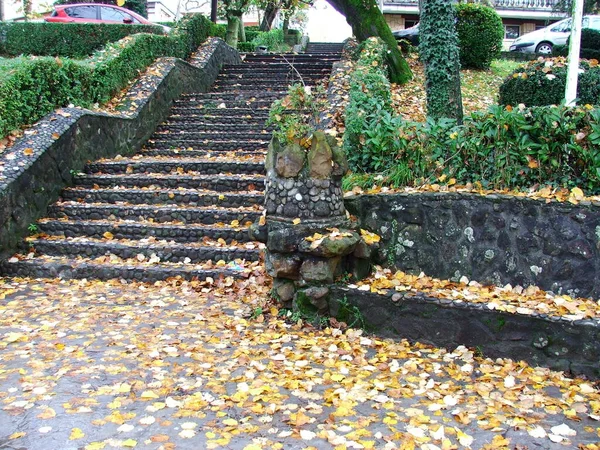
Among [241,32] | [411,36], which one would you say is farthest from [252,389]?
[241,32]

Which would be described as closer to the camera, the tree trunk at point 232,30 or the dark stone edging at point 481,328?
the dark stone edging at point 481,328

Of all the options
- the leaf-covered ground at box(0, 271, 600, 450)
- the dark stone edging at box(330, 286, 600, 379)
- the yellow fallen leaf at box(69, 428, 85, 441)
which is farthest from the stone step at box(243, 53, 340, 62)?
the yellow fallen leaf at box(69, 428, 85, 441)

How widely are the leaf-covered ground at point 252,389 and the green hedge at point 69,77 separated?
3609 millimetres

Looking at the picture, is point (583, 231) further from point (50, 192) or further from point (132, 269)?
point (50, 192)

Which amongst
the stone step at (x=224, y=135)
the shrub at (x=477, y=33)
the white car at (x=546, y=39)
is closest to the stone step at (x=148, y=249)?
the stone step at (x=224, y=135)

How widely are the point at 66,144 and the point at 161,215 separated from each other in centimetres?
188

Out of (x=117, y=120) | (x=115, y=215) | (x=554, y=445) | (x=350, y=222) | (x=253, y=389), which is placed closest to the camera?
(x=554, y=445)

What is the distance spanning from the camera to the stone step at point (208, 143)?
9531 millimetres

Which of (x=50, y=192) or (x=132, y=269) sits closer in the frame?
(x=132, y=269)

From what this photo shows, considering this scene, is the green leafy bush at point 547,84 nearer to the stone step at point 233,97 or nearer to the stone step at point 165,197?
the stone step at point 233,97

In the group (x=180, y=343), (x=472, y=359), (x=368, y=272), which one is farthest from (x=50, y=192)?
(x=472, y=359)

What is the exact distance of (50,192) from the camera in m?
7.76

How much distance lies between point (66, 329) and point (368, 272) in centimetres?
274

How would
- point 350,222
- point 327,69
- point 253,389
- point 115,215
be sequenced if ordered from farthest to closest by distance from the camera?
point 327,69 < point 115,215 < point 350,222 < point 253,389
